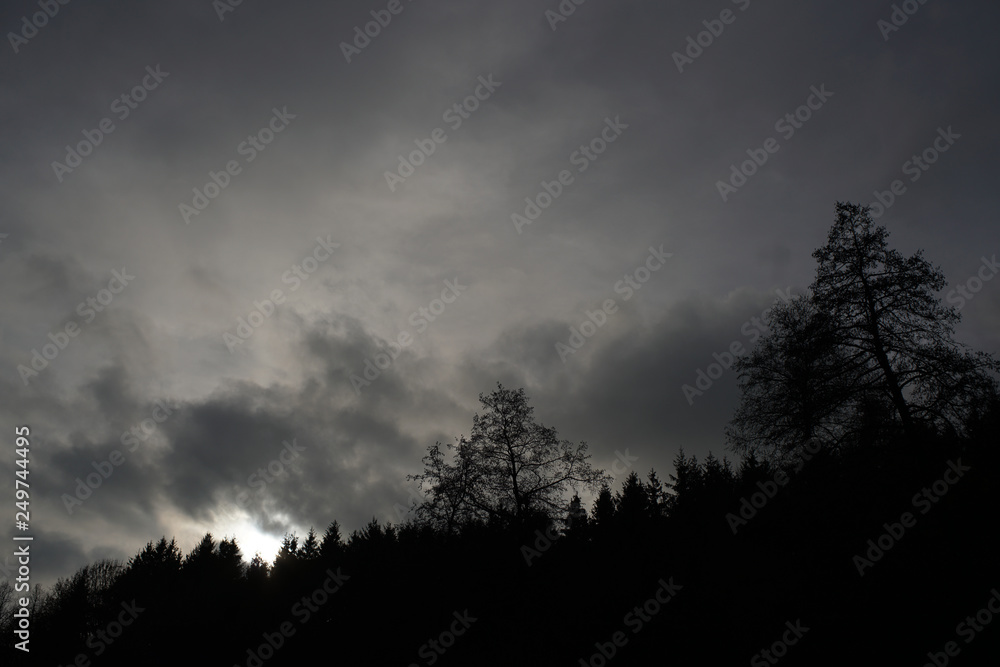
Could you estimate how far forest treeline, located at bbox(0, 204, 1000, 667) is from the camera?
12891mm

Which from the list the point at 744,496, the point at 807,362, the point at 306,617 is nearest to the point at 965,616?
the point at 807,362

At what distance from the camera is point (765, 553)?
1772cm

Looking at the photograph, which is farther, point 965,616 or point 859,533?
point 859,533

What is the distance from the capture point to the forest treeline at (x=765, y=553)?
508 inches

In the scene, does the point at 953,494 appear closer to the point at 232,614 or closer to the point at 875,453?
the point at 875,453

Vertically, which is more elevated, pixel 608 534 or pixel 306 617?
pixel 306 617

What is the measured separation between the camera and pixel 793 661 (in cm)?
1253

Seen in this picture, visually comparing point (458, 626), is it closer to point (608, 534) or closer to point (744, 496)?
point (608, 534)

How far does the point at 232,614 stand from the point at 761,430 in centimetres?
3323

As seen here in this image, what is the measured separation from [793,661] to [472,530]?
1724 centimetres

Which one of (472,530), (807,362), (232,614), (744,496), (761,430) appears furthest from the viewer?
(232,614)

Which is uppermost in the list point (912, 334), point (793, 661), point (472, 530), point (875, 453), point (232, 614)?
point (232, 614)

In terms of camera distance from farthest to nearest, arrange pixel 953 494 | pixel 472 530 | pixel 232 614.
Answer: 1. pixel 232 614
2. pixel 472 530
3. pixel 953 494

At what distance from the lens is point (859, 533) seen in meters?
15.4
